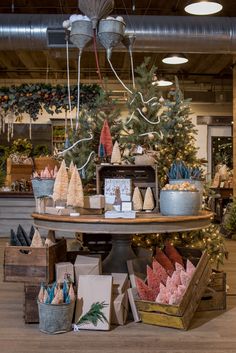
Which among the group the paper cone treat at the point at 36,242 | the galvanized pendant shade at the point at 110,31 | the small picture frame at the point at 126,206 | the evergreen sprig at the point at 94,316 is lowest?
the evergreen sprig at the point at 94,316

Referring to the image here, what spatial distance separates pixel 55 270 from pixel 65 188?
61 cm

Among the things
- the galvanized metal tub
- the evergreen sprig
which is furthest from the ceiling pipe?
the evergreen sprig

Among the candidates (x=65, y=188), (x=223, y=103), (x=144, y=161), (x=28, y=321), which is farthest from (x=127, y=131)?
(x=223, y=103)

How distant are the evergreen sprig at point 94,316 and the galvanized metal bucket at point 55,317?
0.10 metres

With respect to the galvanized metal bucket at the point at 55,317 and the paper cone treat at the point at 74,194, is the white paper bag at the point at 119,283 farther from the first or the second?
the paper cone treat at the point at 74,194

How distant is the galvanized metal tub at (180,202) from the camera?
11.6 ft

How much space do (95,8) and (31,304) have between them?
2.24 meters

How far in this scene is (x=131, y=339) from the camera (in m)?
3.22

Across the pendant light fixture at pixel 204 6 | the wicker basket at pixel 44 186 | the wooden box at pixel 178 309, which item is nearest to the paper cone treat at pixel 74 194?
the wicker basket at pixel 44 186

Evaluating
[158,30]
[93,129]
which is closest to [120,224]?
[93,129]

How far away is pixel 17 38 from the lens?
6.05 m

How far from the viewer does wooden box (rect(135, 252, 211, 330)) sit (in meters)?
3.34

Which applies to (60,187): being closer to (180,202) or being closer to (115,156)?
(115,156)

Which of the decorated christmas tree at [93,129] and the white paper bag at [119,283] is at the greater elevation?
the decorated christmas tree at [93,129]
